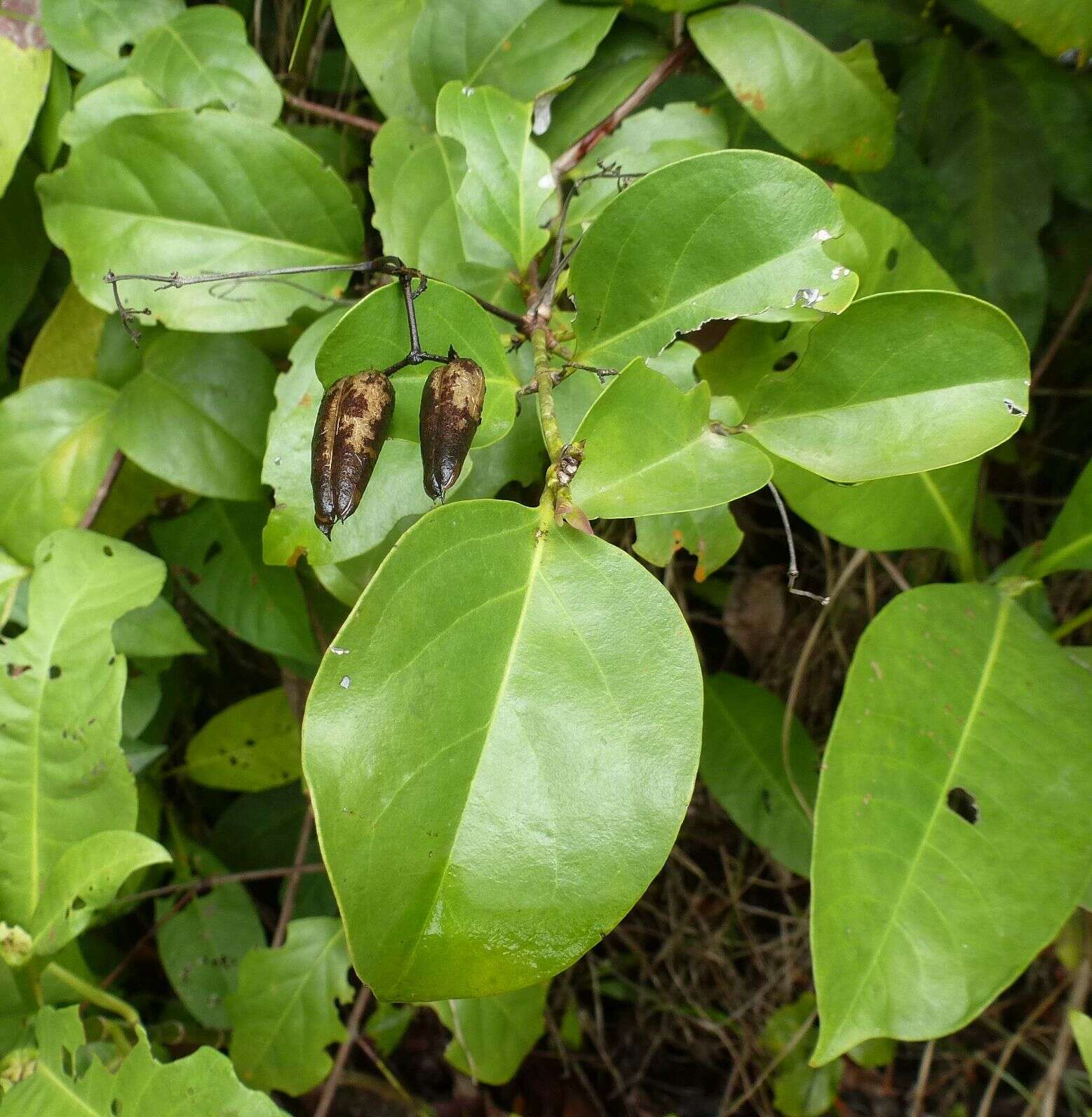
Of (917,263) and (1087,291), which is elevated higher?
(917,263)

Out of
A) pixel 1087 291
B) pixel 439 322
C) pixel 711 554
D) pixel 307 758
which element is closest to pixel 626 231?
pixel 439 322

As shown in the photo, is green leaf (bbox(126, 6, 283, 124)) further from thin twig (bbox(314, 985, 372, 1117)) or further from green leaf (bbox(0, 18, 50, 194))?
thin twig (bbox(314, 985, 372, 1117))

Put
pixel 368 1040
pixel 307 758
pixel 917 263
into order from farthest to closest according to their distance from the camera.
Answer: pixel 368 1040 < pixel 917 263 < pixel 307 758

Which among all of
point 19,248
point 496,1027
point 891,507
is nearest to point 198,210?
point 19,248

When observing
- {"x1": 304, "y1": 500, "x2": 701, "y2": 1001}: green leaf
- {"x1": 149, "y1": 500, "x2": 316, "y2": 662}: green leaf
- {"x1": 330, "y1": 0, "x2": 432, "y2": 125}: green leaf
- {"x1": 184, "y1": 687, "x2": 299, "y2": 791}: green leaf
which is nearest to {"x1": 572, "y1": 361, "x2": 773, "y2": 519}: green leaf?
{"x1": 304, "y1": 500, "x2": 701, "y2": 1001}: green leaf

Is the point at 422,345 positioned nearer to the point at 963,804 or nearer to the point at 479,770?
the point at 479,770

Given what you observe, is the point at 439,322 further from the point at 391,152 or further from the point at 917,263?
the point at 917,263
